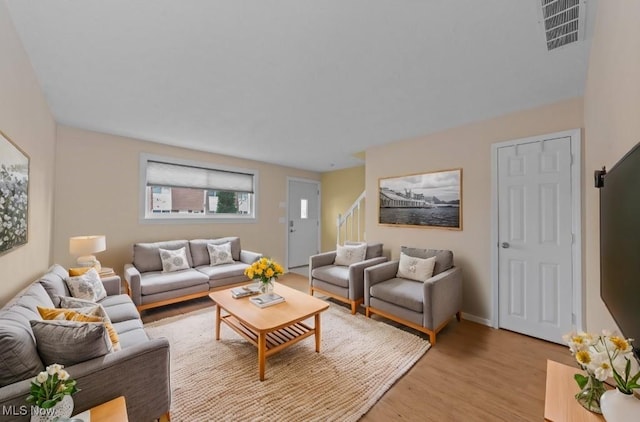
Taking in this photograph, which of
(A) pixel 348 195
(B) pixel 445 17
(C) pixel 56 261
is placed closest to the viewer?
(B) pixel 445 17

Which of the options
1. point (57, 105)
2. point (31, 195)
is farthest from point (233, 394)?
point (57, 105)

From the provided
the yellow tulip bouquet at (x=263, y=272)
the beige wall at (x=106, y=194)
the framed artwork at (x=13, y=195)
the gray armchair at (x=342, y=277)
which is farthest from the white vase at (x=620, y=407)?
the beige wall at (x=106, y=194)

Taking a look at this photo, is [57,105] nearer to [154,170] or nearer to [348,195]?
[154,170]

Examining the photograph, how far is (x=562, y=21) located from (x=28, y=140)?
3.73 metres

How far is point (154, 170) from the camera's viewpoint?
377 cm

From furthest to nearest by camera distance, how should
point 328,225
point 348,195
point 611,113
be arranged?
point 328,225 < point 348,195 < point 611,113

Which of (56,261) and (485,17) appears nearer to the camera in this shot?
(485,17)

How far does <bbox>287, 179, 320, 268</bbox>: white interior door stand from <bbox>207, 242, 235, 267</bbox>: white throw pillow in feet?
5.64

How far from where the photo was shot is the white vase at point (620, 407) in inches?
30.4

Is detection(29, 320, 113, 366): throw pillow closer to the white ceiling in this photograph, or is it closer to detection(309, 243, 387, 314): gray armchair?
the white ceiling

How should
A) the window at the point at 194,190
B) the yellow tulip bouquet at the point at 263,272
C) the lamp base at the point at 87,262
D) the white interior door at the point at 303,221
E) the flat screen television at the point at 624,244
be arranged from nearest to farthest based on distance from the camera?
1. the flat screen television at the point at 624,244
2. the yellow tulip bouquet at the point at 263,272
3. the lamp base at the point at 87,262
4. the window at the point at 194,190
5. the white interior door at the point at 303,221

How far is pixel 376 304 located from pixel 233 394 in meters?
1.68

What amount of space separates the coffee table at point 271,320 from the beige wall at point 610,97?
1932 mm

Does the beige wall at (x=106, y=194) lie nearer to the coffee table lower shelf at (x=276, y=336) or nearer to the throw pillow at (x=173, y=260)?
the throw pillow at (x=173, y=260)
